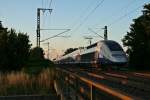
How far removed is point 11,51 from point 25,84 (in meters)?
12.4

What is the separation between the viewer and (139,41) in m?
87.6

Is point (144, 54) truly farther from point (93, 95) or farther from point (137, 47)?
point (93, 95)

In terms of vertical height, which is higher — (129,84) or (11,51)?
(11,51)

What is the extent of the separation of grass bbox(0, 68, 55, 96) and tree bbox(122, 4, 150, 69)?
41423 millimetres

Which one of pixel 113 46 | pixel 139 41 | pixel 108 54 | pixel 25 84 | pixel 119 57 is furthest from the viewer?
pixel 139 41

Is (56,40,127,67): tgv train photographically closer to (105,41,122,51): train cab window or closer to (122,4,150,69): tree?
(105,41,122,51): train cab window

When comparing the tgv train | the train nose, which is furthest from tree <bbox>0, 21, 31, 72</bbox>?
the train nose

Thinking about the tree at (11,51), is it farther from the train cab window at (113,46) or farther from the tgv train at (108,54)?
the train cab window at (113,46)

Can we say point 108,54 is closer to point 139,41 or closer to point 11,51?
point 11,51

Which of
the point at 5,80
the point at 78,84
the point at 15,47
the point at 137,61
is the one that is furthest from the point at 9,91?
the point at 137,61

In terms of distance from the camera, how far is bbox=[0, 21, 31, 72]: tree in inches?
1839

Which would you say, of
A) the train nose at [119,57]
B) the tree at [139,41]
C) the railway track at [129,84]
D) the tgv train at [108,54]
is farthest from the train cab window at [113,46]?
the tree at [139,41]

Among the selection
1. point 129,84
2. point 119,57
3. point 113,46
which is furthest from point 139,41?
point 129,84

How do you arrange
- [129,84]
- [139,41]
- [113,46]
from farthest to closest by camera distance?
[139,41] < [113,46] < [129,84]
